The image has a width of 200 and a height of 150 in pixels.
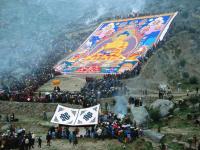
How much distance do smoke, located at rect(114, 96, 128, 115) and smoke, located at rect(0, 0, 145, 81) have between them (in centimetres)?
2009

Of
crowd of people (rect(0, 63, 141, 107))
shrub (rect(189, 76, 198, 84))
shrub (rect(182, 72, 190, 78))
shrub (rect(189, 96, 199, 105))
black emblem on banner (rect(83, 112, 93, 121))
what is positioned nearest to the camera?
black emblem on banner (rect(83, 112, 93, 121))

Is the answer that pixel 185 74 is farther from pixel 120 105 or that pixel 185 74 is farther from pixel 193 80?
pixel 120 105

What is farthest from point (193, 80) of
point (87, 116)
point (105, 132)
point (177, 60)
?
point (105, 132)

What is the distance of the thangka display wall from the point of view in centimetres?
4466

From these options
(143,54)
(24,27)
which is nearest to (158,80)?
(143,54)

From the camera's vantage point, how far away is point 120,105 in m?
32.9

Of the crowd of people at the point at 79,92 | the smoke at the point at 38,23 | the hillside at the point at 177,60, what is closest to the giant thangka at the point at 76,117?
the crowd of people at the point at 79,92

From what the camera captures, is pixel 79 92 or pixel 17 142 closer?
pixel 17 142

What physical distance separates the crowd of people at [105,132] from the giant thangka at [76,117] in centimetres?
41

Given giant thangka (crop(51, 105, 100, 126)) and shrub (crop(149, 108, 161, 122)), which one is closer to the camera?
giant thangka (crop(51, 105, 100, 126))

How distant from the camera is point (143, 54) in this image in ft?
144

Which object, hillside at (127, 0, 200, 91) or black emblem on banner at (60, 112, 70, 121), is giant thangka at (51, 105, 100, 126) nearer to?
black emblem on banner at (60, 112, 70, 121)

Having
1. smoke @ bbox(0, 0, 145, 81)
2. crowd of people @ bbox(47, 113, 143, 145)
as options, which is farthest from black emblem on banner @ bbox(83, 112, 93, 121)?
smoke @ bbox(0, 0, 145, 81)

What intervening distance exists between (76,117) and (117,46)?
2253 cm
